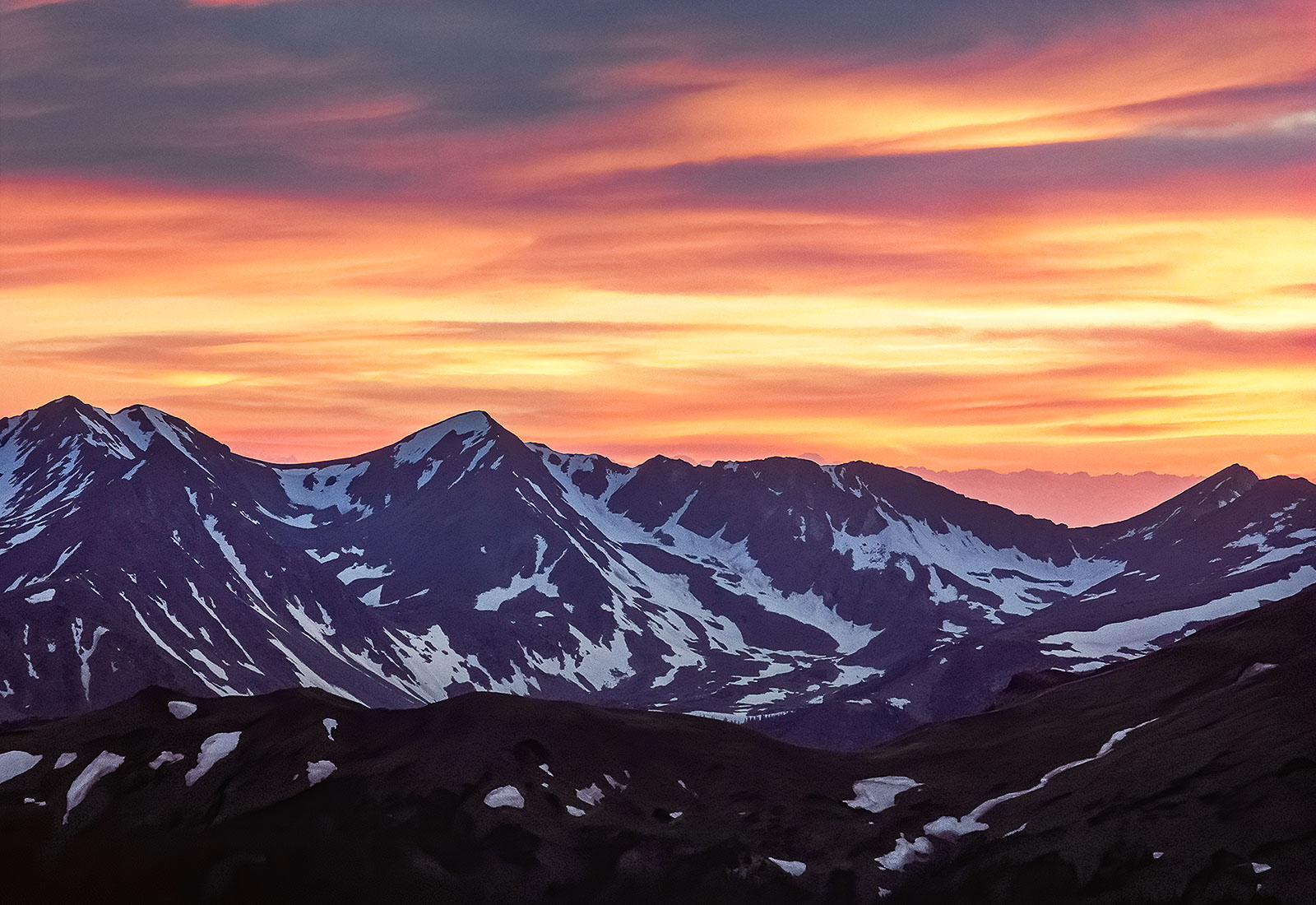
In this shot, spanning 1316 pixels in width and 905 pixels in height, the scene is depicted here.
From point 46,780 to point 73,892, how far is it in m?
22.0

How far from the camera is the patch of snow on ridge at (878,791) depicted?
179m

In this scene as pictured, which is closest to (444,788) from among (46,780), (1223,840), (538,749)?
(538,749)

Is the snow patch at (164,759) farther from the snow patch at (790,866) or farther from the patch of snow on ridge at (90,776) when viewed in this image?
the snow patch at (790,866)

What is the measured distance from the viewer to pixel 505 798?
Answer: 168 m

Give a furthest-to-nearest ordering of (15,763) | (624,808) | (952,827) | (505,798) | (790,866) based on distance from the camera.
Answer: (15,763) → (624,808) → (505,798) → (952,827) → (790,866)

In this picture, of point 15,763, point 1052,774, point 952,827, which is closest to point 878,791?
point 952,827

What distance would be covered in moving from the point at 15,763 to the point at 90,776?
11161 mm

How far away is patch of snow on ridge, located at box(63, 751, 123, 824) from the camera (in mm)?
171875

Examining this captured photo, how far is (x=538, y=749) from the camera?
18125 cm

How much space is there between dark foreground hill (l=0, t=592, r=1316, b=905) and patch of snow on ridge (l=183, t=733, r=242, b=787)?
1.14ft

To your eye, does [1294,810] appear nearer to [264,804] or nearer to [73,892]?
[264,804]

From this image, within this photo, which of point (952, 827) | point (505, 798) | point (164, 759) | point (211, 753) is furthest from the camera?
point (211, 753)

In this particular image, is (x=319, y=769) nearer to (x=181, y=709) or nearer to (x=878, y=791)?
(x=181, y=709)

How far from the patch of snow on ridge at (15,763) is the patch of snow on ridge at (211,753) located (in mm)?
18518
